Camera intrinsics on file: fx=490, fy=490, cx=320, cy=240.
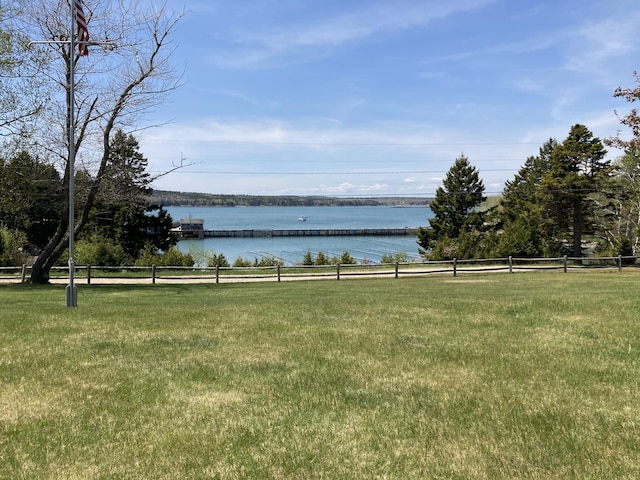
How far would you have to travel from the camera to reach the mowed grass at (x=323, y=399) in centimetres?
394

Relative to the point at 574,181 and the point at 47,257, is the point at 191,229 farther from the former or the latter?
the point at 47,257

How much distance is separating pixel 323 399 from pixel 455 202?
2514 inches

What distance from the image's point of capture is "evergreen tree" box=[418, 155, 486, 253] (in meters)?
65.9

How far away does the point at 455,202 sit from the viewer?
66125mm

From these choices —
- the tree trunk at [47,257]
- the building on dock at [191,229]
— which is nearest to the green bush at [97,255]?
the tree trunk at [47,257]

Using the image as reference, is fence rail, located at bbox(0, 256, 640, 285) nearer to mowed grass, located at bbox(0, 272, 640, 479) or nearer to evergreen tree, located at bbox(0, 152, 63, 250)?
evergreen tree, located at bbox(0, 152, 63, 250)

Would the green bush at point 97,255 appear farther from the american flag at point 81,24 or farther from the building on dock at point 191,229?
the building on dock at point 191,229

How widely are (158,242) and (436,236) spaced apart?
35678 mm

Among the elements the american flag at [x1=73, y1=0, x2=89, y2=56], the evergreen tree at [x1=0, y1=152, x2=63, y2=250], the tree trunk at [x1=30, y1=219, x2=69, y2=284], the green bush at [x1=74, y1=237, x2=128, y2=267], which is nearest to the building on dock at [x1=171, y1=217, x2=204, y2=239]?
the green bush at [x1=74, y1=237, x2=128, y2=267]

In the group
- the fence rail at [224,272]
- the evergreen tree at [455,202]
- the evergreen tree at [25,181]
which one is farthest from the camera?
the evergreen tree at [455,202]

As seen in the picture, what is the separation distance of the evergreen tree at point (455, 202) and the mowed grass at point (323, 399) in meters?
57.5

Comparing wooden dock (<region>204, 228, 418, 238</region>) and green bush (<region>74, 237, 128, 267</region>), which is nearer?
green bush (<region>74, 237, 128, 267</region>)

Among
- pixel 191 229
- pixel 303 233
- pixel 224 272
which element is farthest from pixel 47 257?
pixel 303 233

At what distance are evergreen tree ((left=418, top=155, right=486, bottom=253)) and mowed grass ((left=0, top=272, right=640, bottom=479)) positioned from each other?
5754 cm
